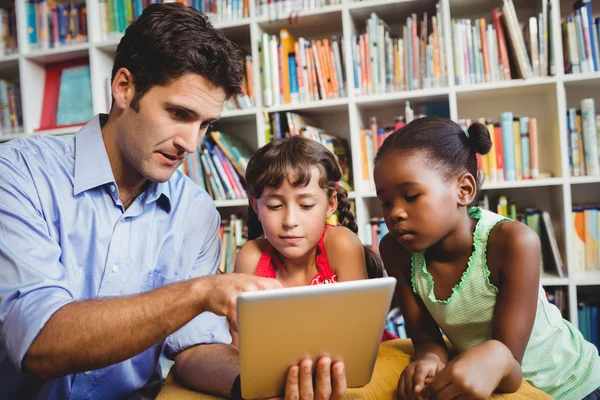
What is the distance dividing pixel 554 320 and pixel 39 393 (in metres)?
1.30

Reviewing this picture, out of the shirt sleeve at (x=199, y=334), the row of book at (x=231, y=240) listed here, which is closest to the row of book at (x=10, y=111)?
the row of book at (x=231, y=240)

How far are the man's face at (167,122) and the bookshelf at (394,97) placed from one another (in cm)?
123

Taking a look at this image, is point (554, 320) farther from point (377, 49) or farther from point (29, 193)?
point (377, 49)

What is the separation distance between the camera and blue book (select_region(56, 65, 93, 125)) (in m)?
2.74

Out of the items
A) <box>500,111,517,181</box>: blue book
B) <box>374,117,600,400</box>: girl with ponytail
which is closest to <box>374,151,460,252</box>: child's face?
<box>374,117,600,400</box>: girl with ponytail

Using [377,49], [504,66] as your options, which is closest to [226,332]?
[377,49]

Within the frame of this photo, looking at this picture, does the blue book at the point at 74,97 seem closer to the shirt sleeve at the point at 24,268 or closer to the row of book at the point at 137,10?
the row of book at the point at 137,10

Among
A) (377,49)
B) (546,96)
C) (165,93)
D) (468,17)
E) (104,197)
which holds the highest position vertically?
(468,17)

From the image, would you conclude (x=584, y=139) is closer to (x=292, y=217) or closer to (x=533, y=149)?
(x=533, y=149)

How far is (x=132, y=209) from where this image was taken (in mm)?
1248

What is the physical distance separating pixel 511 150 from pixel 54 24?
266 centimetres

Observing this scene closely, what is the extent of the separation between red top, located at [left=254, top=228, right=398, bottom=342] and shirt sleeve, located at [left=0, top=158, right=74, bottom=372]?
1.93 feet

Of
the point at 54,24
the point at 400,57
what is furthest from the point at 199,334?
the point at 54,24

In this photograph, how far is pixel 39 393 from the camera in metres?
1.14
